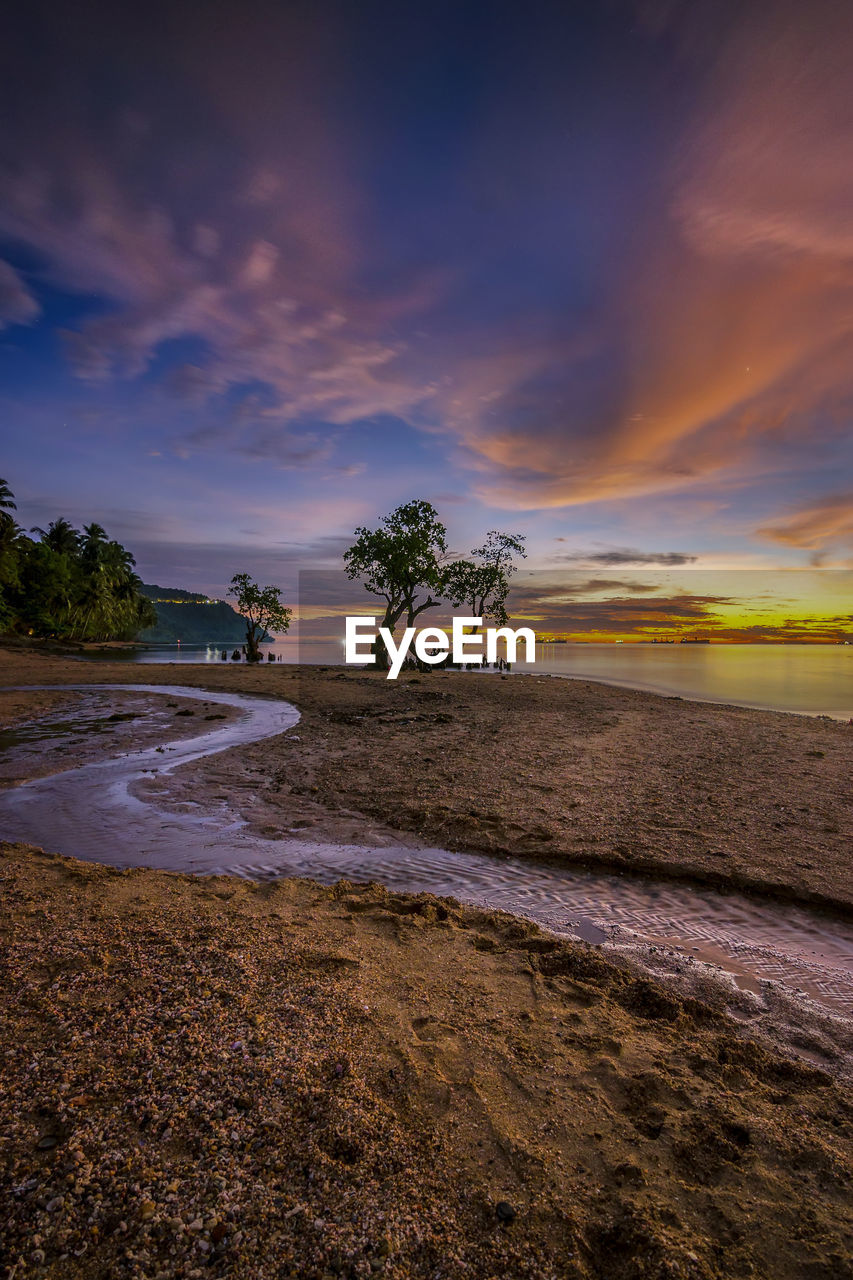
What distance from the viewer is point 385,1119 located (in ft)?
8.36

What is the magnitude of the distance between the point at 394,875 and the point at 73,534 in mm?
88911

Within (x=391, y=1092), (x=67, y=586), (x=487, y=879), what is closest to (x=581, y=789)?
(x=487, y=879)

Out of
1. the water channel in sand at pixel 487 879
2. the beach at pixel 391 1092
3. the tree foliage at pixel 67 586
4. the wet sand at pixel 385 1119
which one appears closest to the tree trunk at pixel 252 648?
the tree foliage at pixel 67 586

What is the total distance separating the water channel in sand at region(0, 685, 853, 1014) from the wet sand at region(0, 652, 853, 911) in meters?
0.38

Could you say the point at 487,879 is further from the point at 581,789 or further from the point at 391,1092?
the point at 581,789

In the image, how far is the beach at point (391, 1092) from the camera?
2012 mm

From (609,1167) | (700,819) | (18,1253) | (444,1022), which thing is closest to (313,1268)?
(18,1253)

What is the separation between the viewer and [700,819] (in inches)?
303

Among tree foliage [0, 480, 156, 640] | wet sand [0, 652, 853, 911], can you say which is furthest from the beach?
tree foliage [0, 480, 156, 640]

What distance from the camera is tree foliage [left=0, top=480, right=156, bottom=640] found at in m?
54.5

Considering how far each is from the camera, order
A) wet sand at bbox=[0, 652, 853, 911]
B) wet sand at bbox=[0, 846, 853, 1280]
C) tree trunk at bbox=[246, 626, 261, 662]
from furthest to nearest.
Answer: tree trunk at bbox=[246, 626, 261, 662] → wet sand at bbox=[0, 652, 853, 911] → wet sand at bbox=[0, 846, 853, 1280]

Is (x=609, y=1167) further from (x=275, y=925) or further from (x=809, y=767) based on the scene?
(x=809, y=767)

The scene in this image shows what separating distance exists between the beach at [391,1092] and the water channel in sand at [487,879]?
43 centimetres

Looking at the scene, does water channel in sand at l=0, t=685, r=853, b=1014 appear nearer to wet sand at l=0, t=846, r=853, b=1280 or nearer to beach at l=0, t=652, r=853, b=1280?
beach at l=0, t=652, r=853, b=1280
